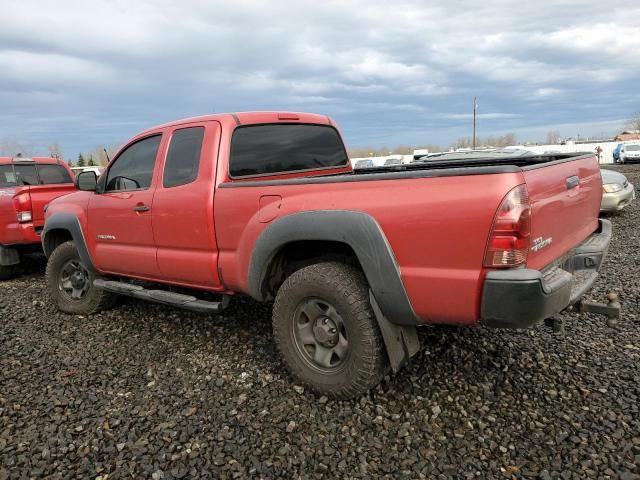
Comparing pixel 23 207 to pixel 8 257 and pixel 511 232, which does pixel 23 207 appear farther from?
pixel 511 232

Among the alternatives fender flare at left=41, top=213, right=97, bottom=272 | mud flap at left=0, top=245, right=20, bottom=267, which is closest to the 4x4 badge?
fender flare at left=41, top=213, right=97, bottom=272

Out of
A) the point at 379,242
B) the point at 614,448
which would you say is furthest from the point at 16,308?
the point at 614,448

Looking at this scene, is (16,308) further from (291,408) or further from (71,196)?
(291,408)

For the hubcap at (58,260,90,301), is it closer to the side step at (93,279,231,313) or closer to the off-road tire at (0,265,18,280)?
the side step at (93,279,231,313)

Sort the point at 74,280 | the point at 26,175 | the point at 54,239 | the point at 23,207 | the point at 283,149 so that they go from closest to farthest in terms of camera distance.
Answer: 1. the point at 283,149
2. the point at 74,280
3. the point at 54,239
4. the point at 23,207
5. the point at 26,175

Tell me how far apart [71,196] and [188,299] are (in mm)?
2238

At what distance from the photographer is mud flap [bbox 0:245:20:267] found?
673 cm

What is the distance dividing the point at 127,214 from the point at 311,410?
2.42m

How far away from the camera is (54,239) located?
18.1 feet

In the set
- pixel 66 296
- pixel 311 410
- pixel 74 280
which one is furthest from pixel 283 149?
pixel 66 296

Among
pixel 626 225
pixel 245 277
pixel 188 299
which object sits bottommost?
pixel 626 225

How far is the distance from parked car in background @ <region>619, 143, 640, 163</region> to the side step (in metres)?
36.3

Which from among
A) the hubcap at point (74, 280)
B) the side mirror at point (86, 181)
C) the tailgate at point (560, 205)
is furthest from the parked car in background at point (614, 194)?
the hubcap at point (74, 280)

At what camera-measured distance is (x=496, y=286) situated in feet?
7.67
